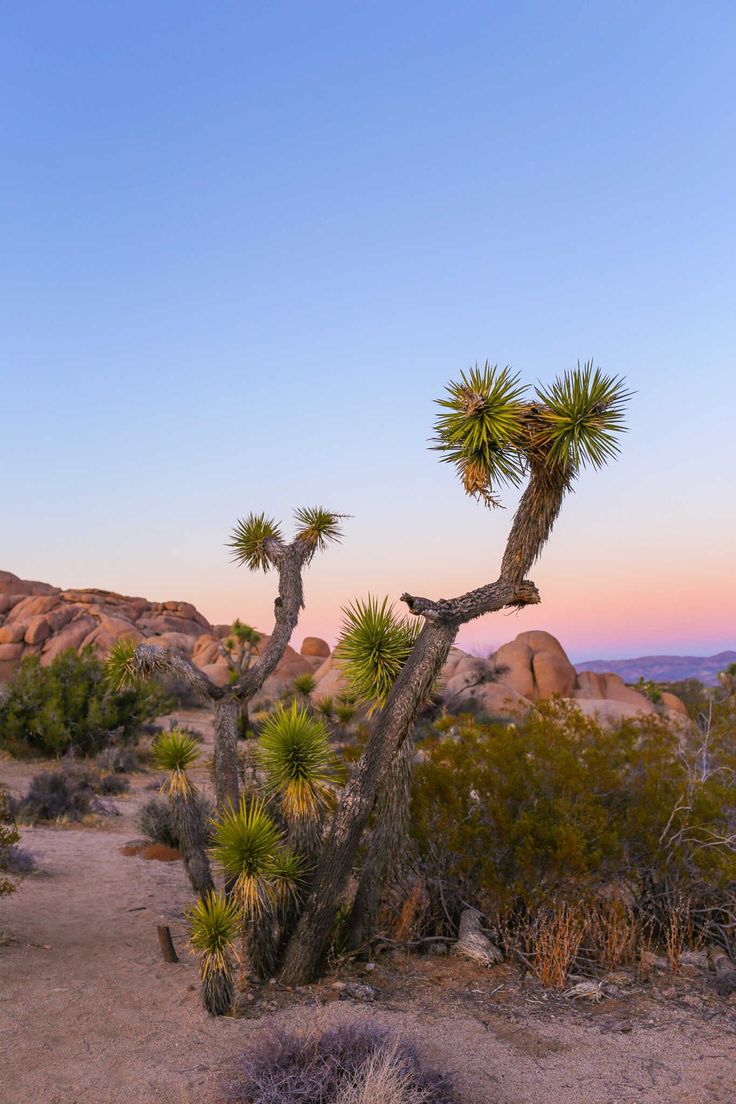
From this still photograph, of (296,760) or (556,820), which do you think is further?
(556,820)

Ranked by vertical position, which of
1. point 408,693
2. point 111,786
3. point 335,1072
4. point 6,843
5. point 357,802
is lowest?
point 111,786

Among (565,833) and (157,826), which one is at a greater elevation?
(565,833)

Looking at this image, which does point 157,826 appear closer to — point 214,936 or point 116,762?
point 214,936

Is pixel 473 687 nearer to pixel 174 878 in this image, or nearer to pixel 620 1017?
pixel 174 878

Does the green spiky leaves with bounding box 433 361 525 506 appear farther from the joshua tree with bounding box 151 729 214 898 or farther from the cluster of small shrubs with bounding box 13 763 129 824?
the cluster of small shrubs with bounding box 13 763 129 824

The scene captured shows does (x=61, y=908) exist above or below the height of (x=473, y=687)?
below

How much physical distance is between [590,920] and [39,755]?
1924cm

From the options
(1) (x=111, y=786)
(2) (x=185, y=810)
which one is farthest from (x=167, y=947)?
(1) (x=111, y=786)

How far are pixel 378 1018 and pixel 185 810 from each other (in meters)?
3.13

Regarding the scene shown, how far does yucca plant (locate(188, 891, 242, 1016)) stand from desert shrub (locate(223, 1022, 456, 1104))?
1186mm

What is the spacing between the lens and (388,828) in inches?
306

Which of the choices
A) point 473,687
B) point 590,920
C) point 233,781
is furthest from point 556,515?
point 473,687

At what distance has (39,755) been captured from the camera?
76.9ft

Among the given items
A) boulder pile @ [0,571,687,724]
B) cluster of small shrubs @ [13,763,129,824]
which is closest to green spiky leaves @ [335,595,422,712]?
cluster of small shrubs @ [13,763,129,824]
